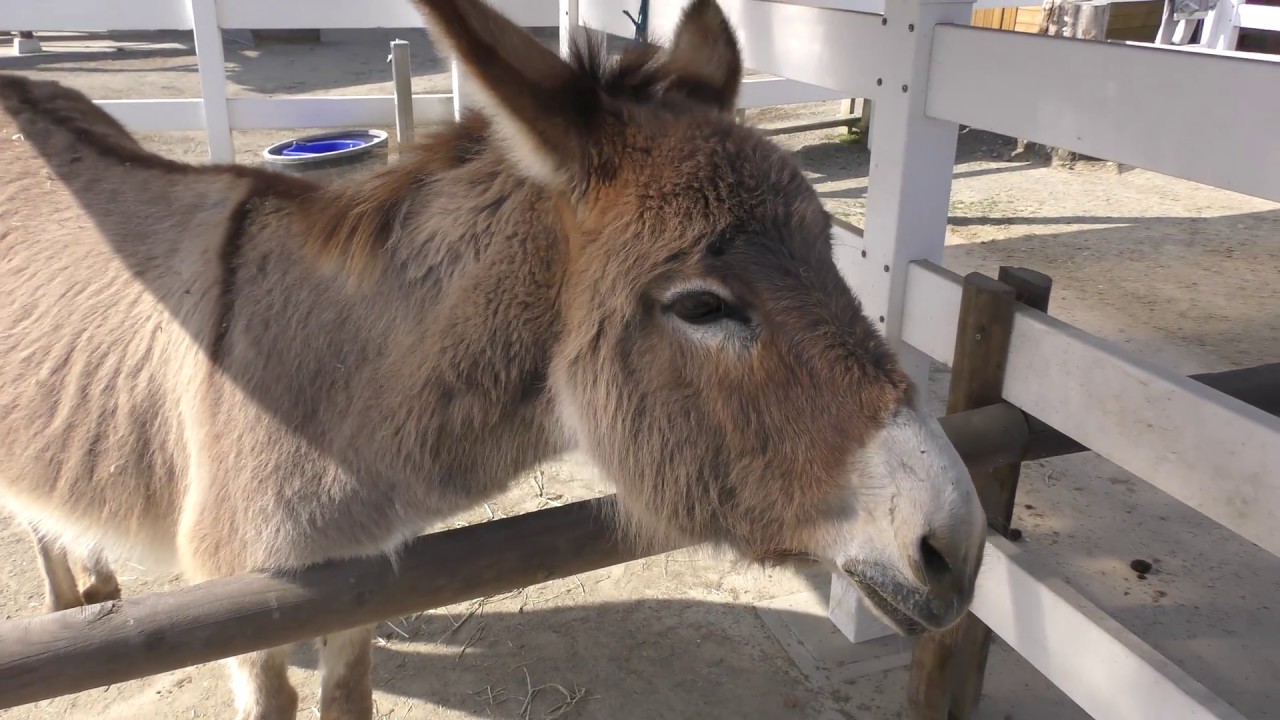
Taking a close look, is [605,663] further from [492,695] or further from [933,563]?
[933,563]

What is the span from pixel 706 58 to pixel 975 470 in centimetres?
119

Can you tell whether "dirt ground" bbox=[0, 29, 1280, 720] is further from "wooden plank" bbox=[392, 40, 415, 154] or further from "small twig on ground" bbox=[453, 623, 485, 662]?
"wooden plank" bbox=[392, 40, 415, 154]

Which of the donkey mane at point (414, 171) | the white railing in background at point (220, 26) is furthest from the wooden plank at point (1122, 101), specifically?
the white railing in background at point (220, 26)

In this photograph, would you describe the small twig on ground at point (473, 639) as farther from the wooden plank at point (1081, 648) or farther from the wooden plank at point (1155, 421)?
the wooden plank at point (1155, 421)

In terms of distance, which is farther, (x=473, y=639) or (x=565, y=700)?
(x=473, y=639)

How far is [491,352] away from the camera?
1646mm

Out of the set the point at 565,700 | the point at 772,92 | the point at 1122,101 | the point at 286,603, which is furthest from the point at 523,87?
the point at 772,92

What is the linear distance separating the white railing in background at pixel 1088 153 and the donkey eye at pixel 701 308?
39.6 inches

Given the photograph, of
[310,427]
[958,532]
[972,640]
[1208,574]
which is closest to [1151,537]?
[1208,574]

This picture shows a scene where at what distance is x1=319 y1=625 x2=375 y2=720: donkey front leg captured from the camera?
94.3 inches

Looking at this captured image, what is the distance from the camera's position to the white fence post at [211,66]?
5.64 m

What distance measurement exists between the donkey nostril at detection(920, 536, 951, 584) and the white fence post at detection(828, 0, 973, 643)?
1116 millimetres

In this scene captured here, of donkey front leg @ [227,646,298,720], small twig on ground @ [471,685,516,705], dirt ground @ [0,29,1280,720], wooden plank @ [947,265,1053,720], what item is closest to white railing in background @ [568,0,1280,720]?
wooden plank @ [947,265,1053,720]

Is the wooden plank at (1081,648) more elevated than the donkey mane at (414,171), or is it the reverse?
the donkey mane at (414,171)
